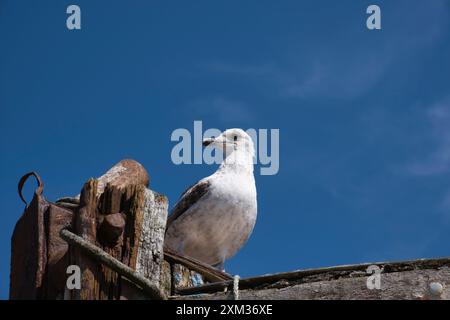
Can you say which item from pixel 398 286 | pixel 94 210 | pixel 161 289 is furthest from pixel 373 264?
pixel 94 210

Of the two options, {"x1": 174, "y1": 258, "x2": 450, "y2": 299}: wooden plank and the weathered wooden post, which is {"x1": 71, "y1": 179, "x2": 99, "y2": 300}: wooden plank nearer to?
the weathered wooden post

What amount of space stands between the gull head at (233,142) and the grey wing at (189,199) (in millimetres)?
994

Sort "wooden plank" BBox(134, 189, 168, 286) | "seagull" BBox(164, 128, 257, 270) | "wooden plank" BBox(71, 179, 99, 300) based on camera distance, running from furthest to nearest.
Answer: "seagull" BBox(164, 128, 257, 270)
"wooden plank" BBox(134, 189, 168, 286)
"wooden plank" BBox(71, 179, 99, 300)

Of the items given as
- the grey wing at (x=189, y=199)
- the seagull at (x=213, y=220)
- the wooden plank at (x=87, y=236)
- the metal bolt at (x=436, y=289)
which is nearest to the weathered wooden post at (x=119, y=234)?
the wooden plank at (x=87, y=236)

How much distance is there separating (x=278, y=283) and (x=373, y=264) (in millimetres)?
655

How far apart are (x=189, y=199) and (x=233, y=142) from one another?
1516 mm

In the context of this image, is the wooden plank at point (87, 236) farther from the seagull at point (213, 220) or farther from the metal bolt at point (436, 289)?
the seagull at point (213, 220)

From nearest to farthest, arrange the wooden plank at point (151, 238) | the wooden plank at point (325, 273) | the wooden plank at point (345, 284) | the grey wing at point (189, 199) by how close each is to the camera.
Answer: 1. the wooden plank at point (345, 284)
2. the wooden plank at point (325, 273)
3. the wooden plank at point (151, 238)
4. the grey wing at point (189, 199)

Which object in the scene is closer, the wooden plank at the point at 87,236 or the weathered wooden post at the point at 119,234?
the wooden plank at the point at 87,236

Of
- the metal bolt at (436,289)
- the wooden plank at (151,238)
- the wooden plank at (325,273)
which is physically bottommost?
the metal bolt at (436,289)

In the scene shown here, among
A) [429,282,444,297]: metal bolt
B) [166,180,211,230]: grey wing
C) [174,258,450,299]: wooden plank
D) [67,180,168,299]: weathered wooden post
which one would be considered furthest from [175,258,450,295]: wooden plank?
[166,180,211,230]: grey wing

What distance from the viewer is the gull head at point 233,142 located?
13141 millimetres

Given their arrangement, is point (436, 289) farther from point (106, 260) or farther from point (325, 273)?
point (106, 260)

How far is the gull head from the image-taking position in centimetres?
1314
